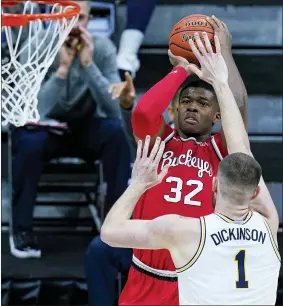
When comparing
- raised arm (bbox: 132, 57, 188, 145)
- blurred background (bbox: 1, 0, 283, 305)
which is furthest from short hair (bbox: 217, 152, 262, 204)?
blurred background (bbox: 1, 0, 283, 305)

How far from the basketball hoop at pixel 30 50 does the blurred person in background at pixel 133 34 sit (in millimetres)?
605

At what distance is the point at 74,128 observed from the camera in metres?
5.54

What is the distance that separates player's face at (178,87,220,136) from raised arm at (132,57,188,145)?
0.61ft

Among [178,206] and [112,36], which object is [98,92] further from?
[178,206]

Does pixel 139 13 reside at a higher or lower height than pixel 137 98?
higher

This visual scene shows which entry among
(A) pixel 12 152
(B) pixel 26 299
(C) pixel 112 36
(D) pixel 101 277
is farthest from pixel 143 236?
(C) pixel 112 36

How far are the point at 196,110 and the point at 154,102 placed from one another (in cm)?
33

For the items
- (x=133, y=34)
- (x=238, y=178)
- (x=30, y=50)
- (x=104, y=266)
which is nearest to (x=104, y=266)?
(x=104, y=266)

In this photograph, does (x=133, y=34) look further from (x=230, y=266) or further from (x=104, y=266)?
(x=230, y=266)

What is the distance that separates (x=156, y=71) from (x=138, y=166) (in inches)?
125

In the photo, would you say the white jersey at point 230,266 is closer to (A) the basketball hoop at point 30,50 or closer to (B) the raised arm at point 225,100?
(B) the raised arm at point 225,100

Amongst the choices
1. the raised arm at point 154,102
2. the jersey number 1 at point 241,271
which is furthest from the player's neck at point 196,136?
the jersey number 1 at point 241,271

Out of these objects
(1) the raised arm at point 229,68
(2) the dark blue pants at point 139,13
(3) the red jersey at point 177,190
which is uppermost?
(1) the raised arm at point 229,68

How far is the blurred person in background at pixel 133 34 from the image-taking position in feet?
18.7
